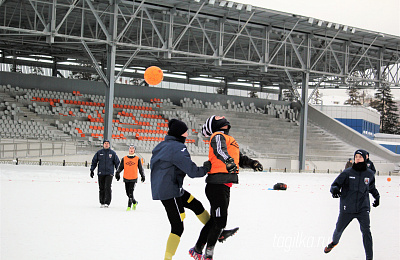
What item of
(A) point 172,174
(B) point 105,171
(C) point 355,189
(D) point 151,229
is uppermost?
(A) point 172,174

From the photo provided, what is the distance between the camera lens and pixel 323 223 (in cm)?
1039

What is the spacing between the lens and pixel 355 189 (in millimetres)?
7184

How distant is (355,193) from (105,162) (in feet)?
21.1

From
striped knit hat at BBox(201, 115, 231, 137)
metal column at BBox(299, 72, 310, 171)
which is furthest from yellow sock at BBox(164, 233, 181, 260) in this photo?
metal column at BBox(299, 72, 310, 171)

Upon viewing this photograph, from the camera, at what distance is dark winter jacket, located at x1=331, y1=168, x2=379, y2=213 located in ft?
23.5

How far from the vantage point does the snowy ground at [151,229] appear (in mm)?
7188

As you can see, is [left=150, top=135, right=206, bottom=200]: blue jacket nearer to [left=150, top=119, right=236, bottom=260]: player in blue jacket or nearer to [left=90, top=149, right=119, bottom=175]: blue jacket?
[left=150, top=119, right=236, bottom=260]: player in blue jacket

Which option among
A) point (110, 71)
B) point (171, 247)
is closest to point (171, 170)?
point (171, 247)

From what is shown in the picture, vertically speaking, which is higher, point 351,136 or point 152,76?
point 152,76

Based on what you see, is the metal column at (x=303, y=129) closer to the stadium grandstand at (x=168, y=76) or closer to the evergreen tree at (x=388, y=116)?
the stadium grandstand at (x=168, y=76)

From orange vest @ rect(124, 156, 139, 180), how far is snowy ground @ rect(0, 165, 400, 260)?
74cm

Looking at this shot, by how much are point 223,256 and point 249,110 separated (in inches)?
1634

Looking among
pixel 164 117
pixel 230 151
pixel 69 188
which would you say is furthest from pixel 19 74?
pixel 230 151

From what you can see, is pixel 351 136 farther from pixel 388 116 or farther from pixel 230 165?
pixel 388 116
